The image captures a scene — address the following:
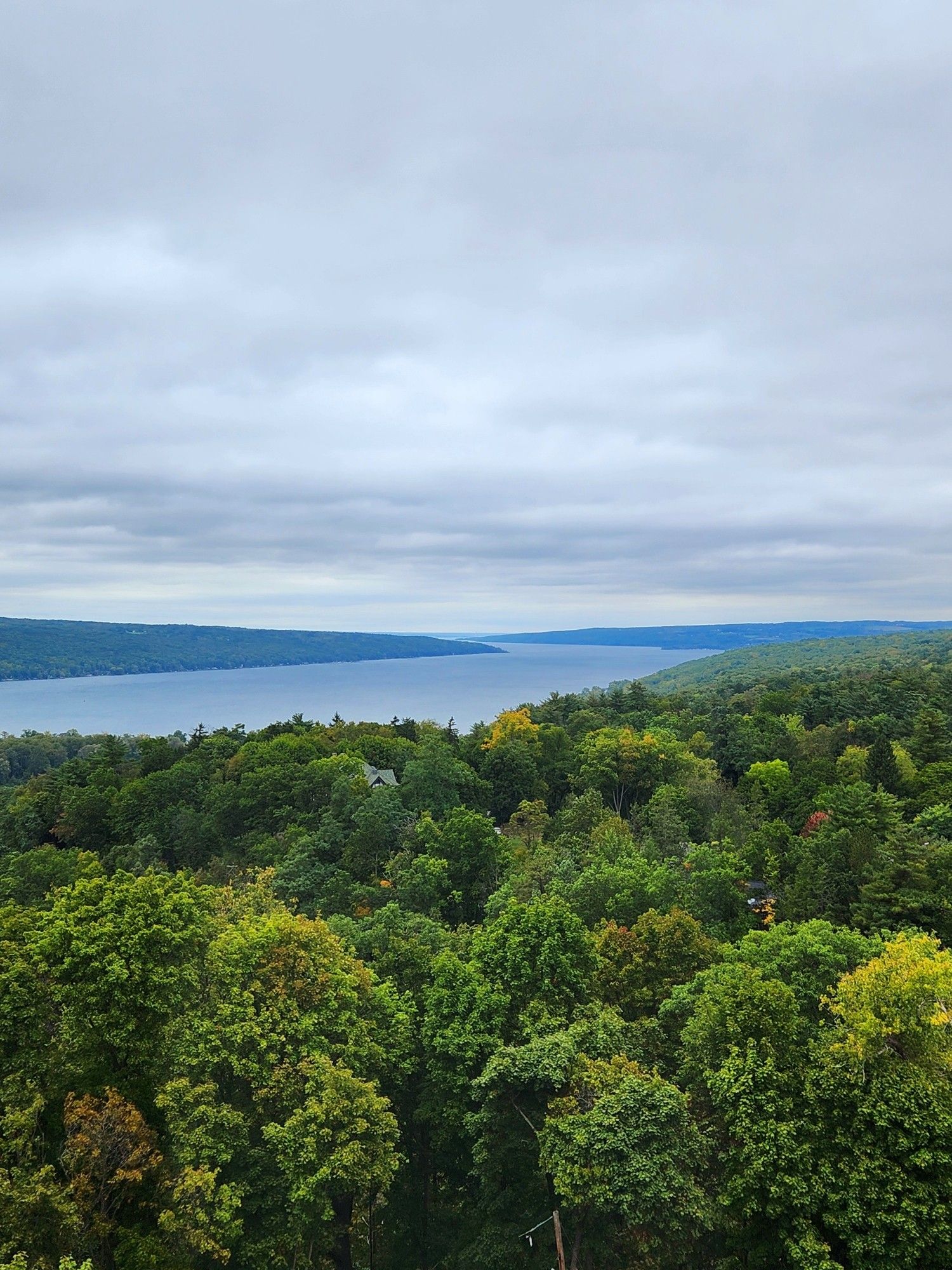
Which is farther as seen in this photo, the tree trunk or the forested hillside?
the tree trunk

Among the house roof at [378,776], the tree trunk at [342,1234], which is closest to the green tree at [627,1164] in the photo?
the tree trunk at [342,1234]

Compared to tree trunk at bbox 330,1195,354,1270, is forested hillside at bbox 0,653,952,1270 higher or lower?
higher

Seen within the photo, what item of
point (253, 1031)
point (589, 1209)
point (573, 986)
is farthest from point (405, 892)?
point (589, 1209)

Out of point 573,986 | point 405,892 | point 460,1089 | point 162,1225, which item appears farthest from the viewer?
point 405,892

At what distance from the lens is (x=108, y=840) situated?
53031mm

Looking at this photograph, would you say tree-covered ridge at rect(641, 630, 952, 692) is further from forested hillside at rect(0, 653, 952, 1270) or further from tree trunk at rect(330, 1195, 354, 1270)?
tree trunk at rect(330, 1195, 354, 1270)

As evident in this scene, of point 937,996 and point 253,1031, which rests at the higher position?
point 937,996

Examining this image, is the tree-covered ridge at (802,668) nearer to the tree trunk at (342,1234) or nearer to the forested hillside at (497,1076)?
the forested hillside at (497,1076)

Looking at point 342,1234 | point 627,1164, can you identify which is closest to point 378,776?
point 342,1234

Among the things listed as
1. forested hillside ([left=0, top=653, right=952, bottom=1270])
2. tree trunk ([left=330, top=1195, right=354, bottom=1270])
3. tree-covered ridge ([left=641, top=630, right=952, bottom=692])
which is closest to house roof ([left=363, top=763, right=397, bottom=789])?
forested hillside ([left=0, top=653, right=952, bottom=1270])

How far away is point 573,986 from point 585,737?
38.5 m

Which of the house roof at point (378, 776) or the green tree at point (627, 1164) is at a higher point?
the green tree at point (627, 1164)

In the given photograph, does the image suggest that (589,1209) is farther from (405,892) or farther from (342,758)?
(342,758)

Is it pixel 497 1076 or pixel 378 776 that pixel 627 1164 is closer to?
pixel 497 1076
